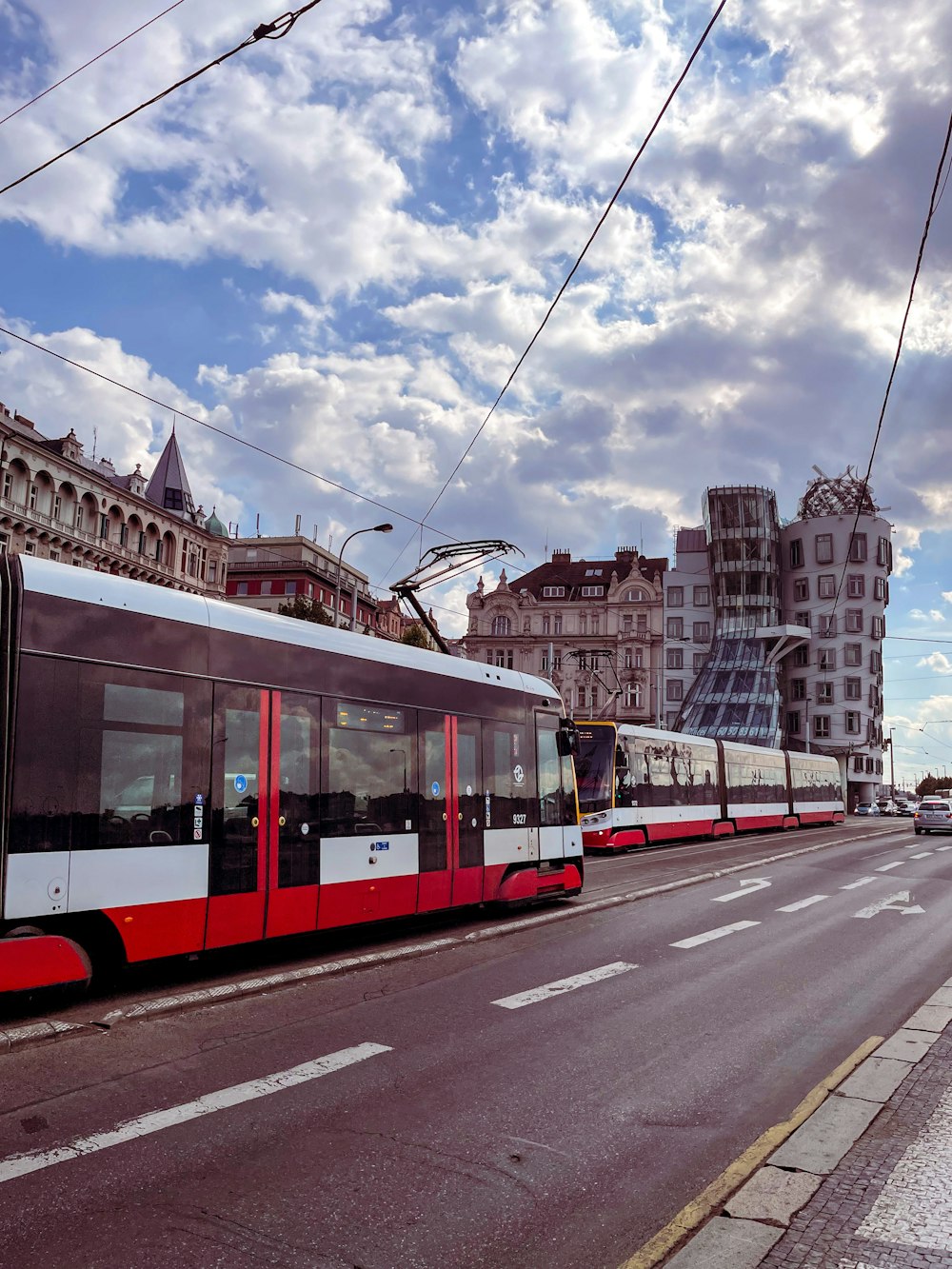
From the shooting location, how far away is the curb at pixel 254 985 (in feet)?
23.3

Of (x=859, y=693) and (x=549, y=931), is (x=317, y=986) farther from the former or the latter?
(x=859, y=693)

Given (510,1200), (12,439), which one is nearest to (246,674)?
(510,1200)

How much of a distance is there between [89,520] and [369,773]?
194 feet

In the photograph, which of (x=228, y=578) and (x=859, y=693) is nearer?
(x=859, y=693)

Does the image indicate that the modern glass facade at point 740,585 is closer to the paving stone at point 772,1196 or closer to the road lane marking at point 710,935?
the road lane marking at point 710,935

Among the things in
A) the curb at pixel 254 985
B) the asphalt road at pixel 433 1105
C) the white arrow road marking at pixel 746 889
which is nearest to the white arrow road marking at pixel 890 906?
the white arrow road marking at pixel 746 889

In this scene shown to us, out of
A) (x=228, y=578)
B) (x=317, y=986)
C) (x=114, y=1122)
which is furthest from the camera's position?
(x=228, y=578)

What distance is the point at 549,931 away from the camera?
12398 millimetres

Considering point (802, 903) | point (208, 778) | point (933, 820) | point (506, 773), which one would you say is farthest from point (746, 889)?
point (933, 820)

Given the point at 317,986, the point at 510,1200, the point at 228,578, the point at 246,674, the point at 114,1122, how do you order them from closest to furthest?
the point at 510,1200
the point at 114,1122
the point at 317,986
the point at 246,674
the point at 228,578

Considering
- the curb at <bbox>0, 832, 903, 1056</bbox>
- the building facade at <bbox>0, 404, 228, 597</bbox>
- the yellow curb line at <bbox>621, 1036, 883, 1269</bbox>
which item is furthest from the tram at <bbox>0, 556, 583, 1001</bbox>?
the building facade at <bbox>0, 404, 228, 597</bbox>

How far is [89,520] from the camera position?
6438cm

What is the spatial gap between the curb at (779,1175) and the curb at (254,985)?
15.2 feet

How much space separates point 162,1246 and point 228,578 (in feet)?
317
